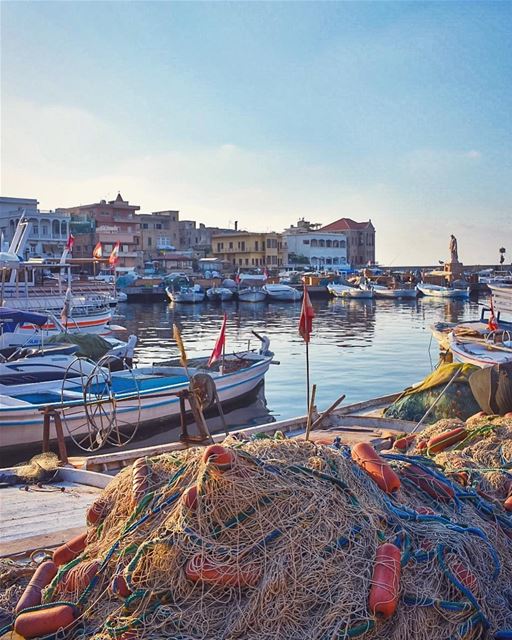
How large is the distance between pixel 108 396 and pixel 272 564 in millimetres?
11721

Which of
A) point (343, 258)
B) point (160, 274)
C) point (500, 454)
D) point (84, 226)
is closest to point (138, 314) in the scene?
point (160, 274)

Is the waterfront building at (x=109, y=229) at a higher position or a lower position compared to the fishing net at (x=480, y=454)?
higher

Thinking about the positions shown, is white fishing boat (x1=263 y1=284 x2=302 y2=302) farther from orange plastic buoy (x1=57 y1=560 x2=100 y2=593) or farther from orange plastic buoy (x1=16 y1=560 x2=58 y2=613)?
orange plastic buoy (x1=57 y1=560 x2=100 y2=593)

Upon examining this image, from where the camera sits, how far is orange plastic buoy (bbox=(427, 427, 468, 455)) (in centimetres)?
886

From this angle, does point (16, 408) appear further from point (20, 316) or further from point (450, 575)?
point (450, 575)

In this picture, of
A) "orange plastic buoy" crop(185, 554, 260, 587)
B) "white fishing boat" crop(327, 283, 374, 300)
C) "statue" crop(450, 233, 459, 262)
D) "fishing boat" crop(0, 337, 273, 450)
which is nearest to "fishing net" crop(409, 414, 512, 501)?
"orange plastic buoy" crop(185, 554, 260, 587)

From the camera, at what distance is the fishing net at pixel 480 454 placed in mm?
6523

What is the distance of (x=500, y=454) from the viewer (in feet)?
26.0

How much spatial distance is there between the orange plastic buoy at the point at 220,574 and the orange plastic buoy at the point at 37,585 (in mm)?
1306

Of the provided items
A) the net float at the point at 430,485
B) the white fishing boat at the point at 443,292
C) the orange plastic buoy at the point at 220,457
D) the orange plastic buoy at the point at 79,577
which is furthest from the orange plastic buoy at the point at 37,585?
the white fishing boat at the point at 443,292

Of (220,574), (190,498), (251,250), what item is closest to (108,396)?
(190,498)

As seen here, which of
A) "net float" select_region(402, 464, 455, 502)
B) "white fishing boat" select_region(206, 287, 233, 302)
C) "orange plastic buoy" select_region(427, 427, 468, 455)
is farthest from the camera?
"white fishing boat" select_region(206, 287, 233, 302)

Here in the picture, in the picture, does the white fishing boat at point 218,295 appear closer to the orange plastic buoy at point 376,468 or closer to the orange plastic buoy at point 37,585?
the orange plastic buoy at point 376,468

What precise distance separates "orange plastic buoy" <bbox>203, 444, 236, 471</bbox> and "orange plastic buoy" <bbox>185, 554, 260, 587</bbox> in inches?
25.6
